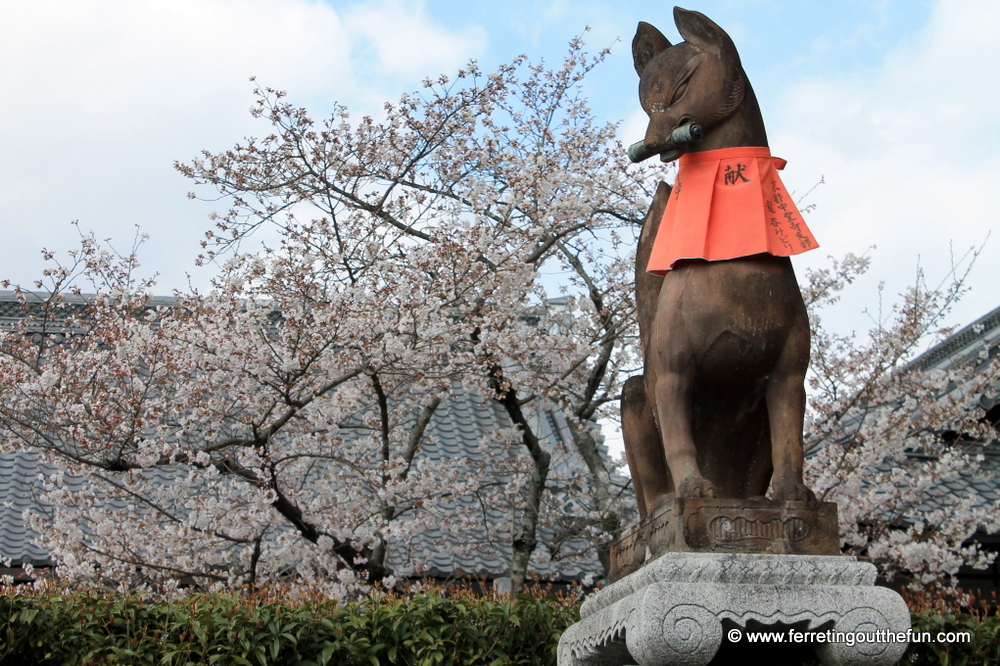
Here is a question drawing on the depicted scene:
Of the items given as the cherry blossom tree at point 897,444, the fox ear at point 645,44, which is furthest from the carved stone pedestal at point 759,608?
the cherry blossom tree at point 897,444

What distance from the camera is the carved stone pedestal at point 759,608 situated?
114 inches

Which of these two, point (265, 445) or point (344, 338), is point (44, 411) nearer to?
point (265, 445)

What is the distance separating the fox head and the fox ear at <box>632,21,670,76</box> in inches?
8.3

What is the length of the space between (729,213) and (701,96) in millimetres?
483

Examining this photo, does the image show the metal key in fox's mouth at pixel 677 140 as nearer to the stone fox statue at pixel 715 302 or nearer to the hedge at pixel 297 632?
the stone fox statue at pixel 715 302

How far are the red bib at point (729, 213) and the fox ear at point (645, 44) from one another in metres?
0.56

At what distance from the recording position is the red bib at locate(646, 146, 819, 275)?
352cm

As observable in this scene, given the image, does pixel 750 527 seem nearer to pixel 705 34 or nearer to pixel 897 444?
pixel 705 34

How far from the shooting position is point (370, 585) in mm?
7594

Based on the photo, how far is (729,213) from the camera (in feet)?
11.8

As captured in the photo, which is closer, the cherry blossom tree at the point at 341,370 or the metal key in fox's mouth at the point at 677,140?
the metal key in fox's mouth at the point at 677,140

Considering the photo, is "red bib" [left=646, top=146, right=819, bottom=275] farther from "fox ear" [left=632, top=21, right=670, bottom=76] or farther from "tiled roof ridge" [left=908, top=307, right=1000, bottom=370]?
"tiled roof ridge" [left=908, top=307, right=1000, bottom=370]

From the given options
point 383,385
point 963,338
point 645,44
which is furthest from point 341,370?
point 963,338

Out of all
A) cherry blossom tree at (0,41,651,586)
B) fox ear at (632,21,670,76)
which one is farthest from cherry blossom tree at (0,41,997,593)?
fox ear at (632,21,670,76)
